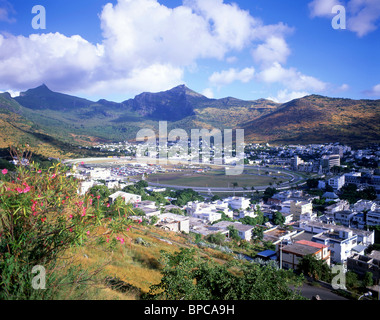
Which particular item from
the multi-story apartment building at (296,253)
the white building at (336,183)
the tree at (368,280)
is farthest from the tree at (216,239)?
the white building at (336,183)

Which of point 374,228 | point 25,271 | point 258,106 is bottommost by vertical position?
point 374,228

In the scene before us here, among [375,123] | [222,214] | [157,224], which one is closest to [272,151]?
[375,123]

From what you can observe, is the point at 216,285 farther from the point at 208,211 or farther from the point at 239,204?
the point at 239,204

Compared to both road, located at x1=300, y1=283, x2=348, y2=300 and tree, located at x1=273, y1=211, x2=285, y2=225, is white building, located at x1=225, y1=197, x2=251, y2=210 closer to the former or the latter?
tree, located at x1=273, y1=211, x2=285, y2=225

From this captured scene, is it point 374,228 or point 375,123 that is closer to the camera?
point 374,228

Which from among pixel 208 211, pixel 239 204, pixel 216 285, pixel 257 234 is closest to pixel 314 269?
pixel 257 234
